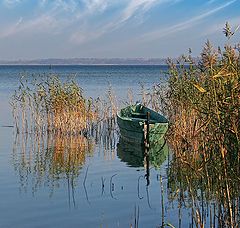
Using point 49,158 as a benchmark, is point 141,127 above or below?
above

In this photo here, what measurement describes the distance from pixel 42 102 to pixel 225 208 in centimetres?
1547

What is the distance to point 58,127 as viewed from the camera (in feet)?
70.4

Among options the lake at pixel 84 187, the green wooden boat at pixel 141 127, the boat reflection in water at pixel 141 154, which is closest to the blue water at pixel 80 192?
the lake at pixel 84 187

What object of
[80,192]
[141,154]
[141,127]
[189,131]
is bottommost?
[141,154]

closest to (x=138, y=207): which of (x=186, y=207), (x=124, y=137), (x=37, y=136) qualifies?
(x=186, y=207)

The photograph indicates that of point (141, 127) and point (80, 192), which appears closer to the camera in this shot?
point (80, 192)

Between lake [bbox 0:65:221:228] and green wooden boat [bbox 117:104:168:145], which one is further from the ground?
green wooden boat [bbox 117:104:168:145]

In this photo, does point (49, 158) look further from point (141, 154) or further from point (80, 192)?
point (80, 192)

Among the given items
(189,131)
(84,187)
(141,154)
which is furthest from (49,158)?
(189,131)

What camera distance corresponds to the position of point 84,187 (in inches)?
526

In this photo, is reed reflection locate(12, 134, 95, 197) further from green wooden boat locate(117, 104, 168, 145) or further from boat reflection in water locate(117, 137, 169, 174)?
green wooden boat locate(117, 104, 168, 145)

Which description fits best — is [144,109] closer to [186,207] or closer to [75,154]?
[75,154]

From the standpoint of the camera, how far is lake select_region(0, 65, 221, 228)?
10.7m

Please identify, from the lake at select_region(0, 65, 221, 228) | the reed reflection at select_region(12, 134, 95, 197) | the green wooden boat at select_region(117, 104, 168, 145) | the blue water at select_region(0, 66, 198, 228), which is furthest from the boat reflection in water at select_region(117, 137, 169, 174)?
the reed reflection at select_region(12, 134, 95, 197)
